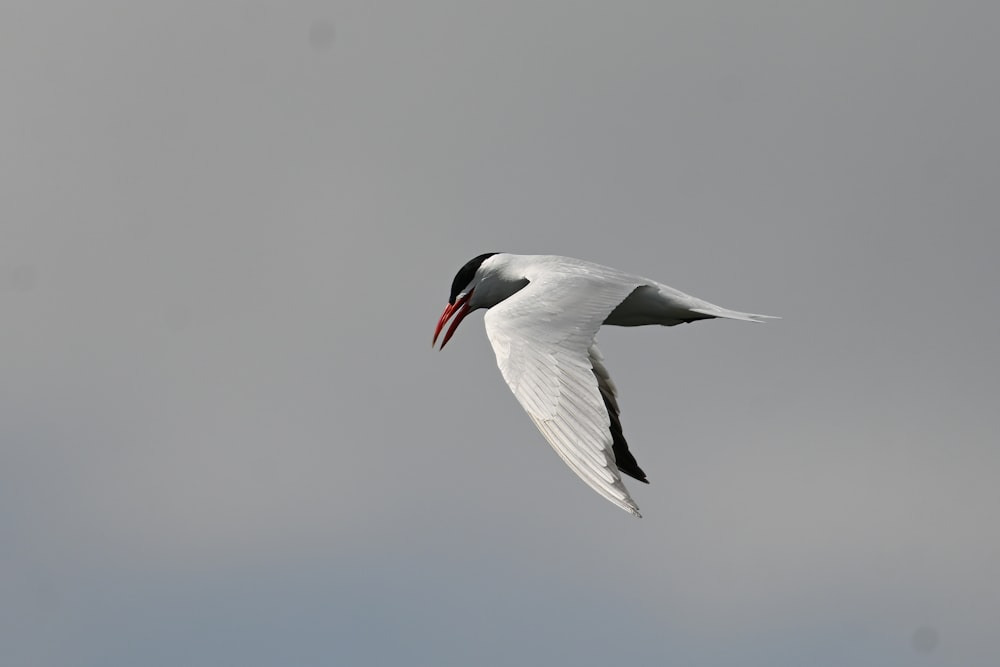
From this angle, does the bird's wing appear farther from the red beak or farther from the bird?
the red beak

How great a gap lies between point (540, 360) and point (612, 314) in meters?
2.72

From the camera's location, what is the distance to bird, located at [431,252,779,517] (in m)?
10.8

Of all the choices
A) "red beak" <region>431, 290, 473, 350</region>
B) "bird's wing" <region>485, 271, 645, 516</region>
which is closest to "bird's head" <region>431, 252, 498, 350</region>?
"red beak" <region>431, 290, 473, 350</region>

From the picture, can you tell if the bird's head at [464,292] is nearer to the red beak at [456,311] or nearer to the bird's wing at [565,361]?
the red beak at [456,311]

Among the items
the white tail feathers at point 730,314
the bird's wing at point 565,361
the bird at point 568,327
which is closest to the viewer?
the bird's wing at point 565,361

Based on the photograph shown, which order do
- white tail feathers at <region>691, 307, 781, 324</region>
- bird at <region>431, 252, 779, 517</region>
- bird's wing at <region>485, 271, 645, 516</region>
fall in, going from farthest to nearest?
1. white tail feathers at <region>691, 307, 781, 324</region>
2. bird at <region>431, 252, 779, 517</region>
3. bird's wing at <region>485, 271, 645, 516</region>

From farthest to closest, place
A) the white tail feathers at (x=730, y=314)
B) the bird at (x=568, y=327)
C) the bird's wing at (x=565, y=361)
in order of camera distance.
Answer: the white tail feathers at (x=730, y=314), the bird at (x=568, y=327), the bird's wing at (x=565, y=361)

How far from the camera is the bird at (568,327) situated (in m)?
10.8

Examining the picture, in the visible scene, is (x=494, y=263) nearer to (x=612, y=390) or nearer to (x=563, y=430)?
(x=612, y=390)

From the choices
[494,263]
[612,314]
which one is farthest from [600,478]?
[494,263]

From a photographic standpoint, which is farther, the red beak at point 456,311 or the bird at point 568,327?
the red beak at point 456,311

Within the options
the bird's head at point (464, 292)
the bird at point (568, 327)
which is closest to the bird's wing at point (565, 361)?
the bird at point (568, 327)

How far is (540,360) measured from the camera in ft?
38.8

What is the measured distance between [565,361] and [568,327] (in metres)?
0.68
